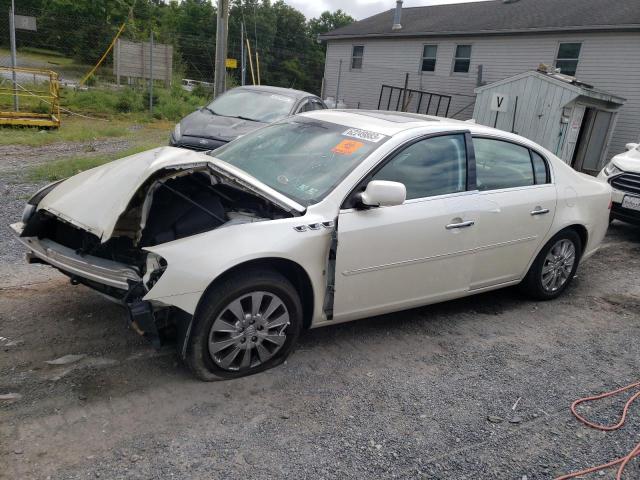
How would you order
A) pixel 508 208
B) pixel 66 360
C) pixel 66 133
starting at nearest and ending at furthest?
pixel 66 360 → pixel 508 208 → pixel 66 133

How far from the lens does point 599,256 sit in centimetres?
673

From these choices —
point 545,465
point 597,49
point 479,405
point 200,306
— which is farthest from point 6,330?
point 597,49

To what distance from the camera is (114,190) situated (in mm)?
3373

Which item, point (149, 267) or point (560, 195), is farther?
point (560, 195)

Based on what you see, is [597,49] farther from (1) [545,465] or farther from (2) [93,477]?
(2) [93,477]

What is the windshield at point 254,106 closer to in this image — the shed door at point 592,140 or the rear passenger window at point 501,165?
the rear passenger window at point 501,165

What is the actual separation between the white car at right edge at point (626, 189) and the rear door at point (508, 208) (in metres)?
3.42

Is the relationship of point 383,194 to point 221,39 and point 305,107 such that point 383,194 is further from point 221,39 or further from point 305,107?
point 221,39

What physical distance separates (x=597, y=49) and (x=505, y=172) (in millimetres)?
15912

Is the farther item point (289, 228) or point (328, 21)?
point (328, 21)

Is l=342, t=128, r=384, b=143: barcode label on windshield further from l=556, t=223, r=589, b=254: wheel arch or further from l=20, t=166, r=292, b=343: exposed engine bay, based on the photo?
l=556, t=223, r=589, b=254: wheel arch

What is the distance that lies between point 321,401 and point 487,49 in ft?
67.4

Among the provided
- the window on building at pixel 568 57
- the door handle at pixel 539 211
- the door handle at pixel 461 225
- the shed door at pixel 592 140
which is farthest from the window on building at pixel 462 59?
the door handle at pixel 461 225

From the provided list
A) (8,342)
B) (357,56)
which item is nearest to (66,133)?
(8,342)
